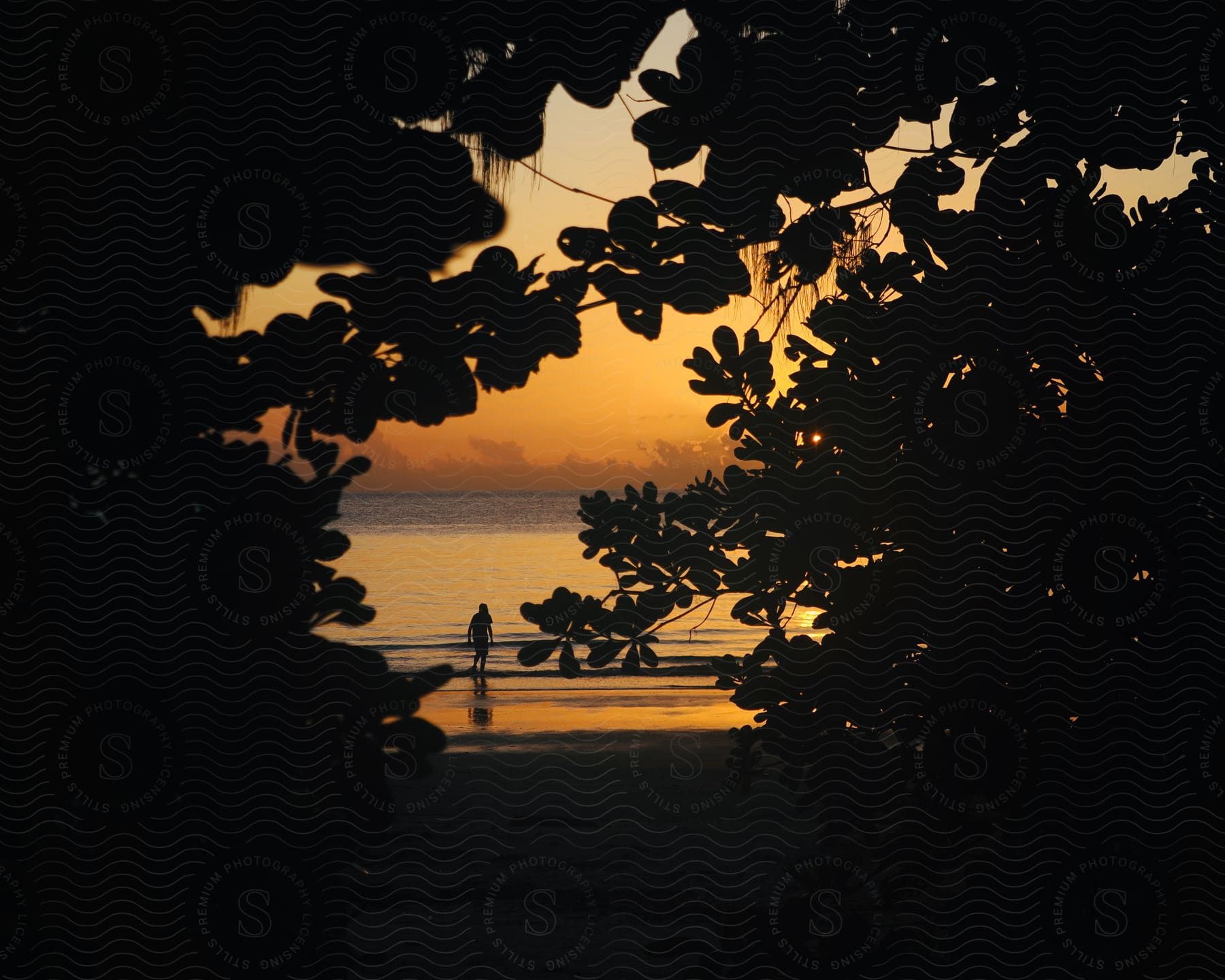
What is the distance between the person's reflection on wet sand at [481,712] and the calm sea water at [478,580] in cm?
31

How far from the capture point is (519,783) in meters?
3.51

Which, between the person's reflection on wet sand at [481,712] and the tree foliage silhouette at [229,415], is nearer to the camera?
the tree foliage silhouette at [229,415]

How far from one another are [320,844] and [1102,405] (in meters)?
2.84

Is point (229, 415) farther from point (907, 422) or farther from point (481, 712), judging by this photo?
point (481, 712)

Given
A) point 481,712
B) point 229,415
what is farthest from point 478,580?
point 229,415

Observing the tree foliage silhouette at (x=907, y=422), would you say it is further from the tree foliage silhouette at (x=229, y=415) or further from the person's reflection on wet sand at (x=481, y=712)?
the person's reflection on wet sand at (x=481, y=712)

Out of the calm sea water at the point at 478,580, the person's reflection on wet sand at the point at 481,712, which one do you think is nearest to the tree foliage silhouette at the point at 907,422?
the calm sea water at the point at 478,580

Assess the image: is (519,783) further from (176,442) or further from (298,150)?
(298,150)

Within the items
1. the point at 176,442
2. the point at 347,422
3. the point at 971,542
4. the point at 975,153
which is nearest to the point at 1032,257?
the point at 975,153

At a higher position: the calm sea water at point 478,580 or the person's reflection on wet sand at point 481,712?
the calm sea water at point 478,580

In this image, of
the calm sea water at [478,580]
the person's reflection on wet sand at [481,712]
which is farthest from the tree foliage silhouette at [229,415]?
the person's reflection on wet sand at [481,712]

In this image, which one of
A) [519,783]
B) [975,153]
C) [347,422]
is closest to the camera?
[347,422]

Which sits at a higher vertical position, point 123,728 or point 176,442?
point 176,442

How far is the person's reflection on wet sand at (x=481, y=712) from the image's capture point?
35.4 ft
